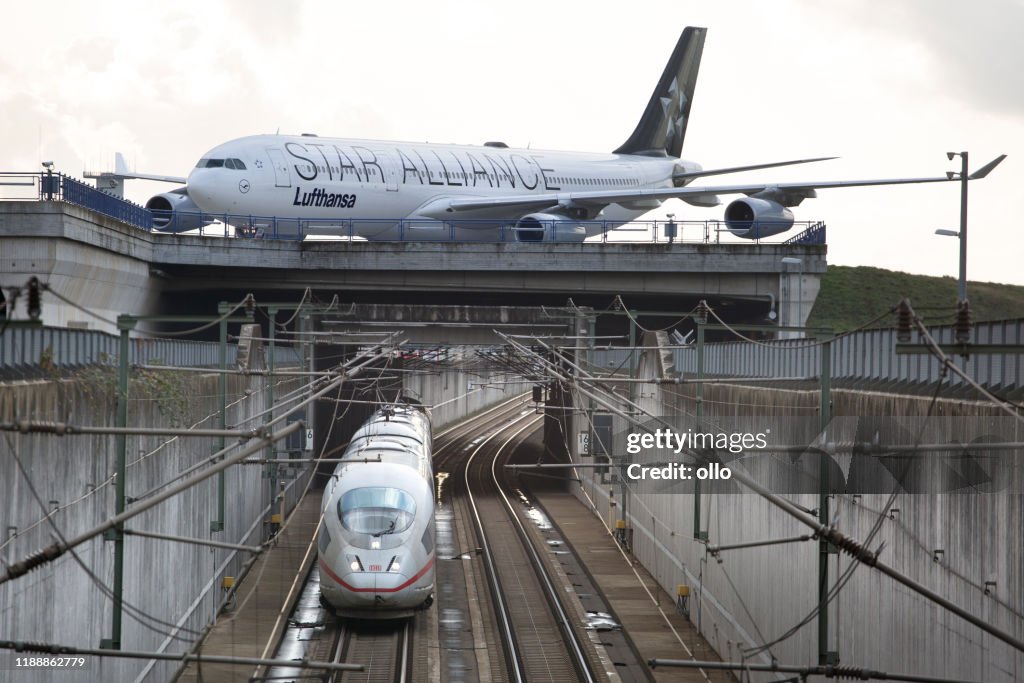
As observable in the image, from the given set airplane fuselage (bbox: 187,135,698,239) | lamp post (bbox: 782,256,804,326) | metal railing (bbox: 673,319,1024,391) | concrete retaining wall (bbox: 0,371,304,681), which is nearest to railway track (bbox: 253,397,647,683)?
concrete retaining wall (bbox: 0,371,304,681)

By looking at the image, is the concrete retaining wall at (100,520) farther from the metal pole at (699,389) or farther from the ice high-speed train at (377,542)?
the metal pole at (699,389)

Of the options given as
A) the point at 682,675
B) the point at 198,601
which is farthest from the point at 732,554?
the point at 198,601

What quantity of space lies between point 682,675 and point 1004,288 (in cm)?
7208

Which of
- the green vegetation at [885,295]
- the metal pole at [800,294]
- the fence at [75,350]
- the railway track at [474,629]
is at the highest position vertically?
the green vegetation at [885,295]

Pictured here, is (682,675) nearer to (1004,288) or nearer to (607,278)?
(607,278)

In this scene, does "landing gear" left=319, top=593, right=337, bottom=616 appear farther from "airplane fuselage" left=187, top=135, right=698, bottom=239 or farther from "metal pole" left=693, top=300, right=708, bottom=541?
"airplane fuselage" left=187, top=135, right=698, bottom=239

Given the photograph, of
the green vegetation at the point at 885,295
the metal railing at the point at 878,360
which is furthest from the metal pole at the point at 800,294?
the green vegetation at the point at 885,295

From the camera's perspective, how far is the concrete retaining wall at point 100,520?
12953 mm

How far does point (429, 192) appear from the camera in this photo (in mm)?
48844

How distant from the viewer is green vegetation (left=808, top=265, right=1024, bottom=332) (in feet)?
254

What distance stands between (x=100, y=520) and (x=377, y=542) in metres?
7.71

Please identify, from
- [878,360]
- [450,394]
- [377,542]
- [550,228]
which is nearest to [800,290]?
[550,228]

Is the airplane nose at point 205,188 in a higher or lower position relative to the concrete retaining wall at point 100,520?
higher

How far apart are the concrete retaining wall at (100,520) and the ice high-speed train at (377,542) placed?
2544 millimetres
